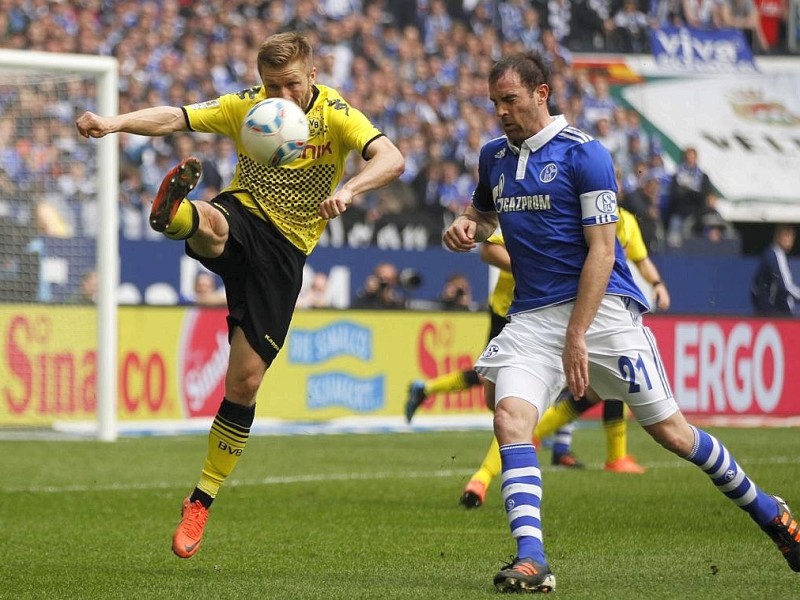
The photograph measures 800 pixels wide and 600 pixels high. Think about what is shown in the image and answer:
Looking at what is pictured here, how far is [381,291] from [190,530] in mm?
11432

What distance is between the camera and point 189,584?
257 inches

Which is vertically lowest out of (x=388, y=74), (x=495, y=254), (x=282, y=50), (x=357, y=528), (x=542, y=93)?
(x=357, y=528)

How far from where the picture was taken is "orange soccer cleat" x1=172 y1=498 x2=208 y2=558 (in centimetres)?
695

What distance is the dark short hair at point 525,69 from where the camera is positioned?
6344 millimetres

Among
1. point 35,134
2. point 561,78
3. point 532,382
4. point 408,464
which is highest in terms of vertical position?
point 561,78

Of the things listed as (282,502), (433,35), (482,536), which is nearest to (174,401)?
(282,502)

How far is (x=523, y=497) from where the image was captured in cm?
611

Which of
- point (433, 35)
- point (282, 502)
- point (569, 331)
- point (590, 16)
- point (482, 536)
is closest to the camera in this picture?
point (569, 331)

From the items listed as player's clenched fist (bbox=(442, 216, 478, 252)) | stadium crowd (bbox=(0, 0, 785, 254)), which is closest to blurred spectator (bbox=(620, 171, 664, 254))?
stadium crowd (bbox=(0, 0, 785, 254))

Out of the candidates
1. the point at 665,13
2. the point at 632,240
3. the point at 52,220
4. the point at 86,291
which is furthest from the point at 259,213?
the point at 665,13

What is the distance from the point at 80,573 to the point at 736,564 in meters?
3.06

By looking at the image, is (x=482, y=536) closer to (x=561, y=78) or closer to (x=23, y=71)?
(x=23, y=71)

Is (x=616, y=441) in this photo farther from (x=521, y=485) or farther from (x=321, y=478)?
(x=521, y=485)

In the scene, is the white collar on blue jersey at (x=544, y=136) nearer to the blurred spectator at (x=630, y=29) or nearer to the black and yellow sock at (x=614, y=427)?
the black and yellow sock at (x=614, y=427)
